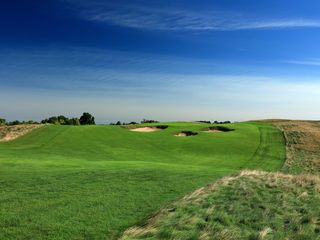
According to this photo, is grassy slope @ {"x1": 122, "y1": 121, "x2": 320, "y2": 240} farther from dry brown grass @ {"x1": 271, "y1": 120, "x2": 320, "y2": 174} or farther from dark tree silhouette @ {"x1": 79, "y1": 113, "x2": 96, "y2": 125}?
dark tree silhouette @ {"x1": 79, "y1": 113, "x2": 96, "y2": 125}

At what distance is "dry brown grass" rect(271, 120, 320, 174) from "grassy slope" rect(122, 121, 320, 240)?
1028 cm

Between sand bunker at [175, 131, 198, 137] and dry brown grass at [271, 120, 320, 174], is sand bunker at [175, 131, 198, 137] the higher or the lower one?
the higher one

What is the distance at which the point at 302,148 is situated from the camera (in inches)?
1378

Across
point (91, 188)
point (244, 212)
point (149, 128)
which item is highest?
point (149, 128)

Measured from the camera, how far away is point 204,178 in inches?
653

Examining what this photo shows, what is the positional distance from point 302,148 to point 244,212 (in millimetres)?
26785

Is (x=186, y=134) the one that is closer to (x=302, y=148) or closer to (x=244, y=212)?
(x=302, y=148)

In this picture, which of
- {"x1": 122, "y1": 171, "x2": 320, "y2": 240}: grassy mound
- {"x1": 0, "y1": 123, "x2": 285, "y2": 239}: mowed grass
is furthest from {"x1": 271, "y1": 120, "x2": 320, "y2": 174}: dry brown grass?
{"x1": 122, "y1": 171, "x2": 320, "y2": 240}: grassy mound

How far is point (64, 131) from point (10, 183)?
Result: 88.6 ft

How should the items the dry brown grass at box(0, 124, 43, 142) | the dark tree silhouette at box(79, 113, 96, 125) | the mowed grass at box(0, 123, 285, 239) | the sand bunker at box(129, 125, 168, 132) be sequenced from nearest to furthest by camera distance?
the mowed grass at box(0, 123, 285, 239)
the dry brown grass at box(0, 124, 43, 142)
the sand bunker at box(129, 125, 168, 132)
the dark tree silhouette at box(79, 113, 96, 125)

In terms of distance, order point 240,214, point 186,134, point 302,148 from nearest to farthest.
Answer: point 240,214 < point 302,148 < point 186,134

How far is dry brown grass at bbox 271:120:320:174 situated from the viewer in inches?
1067

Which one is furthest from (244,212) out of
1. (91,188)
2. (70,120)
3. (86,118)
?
(86,118)

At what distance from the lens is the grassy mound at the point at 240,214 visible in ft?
28.9
